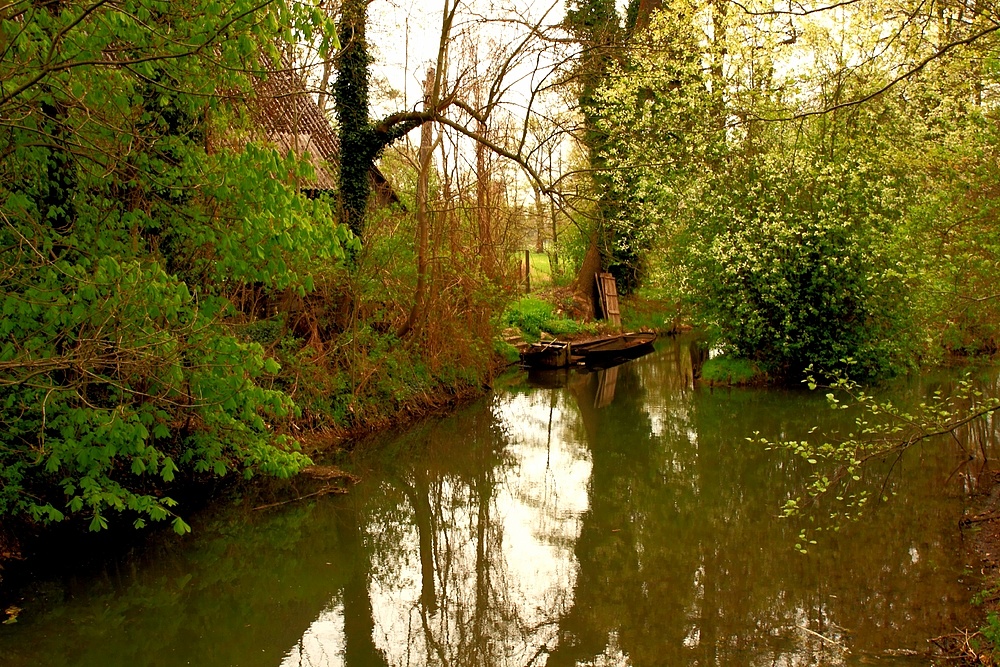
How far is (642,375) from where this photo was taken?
2166 centimetres

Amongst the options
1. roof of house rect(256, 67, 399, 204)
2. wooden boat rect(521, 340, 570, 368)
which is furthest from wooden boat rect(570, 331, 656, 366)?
roof of house rect(256, 67, 399, 204)

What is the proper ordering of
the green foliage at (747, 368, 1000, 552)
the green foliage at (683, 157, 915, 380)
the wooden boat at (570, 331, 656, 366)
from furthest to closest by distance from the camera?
the wooden boat at (570, 331, 656, 366), the green foliage at (683, 157, 915, 380), the green foliage at (747, 368, 1000, 552)

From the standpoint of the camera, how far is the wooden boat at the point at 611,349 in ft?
76.2

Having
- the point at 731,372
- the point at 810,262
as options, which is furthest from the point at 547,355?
the point at 810,262

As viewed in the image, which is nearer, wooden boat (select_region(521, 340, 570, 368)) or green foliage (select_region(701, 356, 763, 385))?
→ green foliage (select_region(701, 356, 763, 385))

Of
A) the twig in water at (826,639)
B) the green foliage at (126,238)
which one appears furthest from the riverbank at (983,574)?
the green foliage at (126,238)

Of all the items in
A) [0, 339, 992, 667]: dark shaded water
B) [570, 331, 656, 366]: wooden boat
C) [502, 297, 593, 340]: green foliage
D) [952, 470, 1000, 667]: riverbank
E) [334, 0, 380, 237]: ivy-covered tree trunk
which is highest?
[334, 0, 380, 237]: ivy-covered tree trunk

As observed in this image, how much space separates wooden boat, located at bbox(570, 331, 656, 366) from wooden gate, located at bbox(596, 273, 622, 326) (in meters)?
0.97

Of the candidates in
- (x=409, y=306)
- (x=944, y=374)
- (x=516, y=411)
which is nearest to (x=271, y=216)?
A: (x=409, y=306)

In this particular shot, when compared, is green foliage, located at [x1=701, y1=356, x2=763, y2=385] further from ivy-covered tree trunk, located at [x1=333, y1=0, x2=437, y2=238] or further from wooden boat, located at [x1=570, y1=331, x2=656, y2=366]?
ivy-covered tree trunk, located at [x1=333, y1=0, x2=437, y2=238]

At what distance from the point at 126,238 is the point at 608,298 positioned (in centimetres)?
2007

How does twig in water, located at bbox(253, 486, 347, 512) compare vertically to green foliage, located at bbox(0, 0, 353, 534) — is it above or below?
below

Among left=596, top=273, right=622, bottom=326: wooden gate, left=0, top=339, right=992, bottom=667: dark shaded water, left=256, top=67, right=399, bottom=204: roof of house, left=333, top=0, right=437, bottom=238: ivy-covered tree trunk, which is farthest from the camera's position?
left=596, top=273, right=622, bottom=326: wooden gate

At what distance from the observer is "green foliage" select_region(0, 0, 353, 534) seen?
20.5 ft
